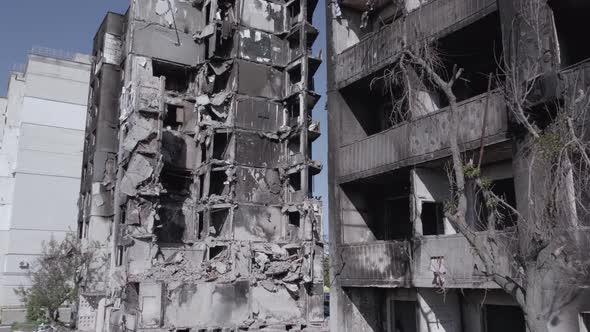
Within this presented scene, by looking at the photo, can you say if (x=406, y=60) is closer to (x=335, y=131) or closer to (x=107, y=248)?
(x=335, y=131)

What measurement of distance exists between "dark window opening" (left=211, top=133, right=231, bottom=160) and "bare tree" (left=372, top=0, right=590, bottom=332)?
20353 millimetres

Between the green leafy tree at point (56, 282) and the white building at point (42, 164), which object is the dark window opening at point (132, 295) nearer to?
the green leafy tree at point (56, 282)

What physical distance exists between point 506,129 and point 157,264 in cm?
2158

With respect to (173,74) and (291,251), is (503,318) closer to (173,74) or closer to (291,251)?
(291,251)

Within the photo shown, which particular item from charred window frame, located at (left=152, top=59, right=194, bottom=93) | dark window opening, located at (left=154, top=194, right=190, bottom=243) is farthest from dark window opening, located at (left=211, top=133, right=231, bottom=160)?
charred window frame, located at (left=152, top=59, right=194, bottom=93)

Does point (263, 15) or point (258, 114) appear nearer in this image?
point (258, 114)

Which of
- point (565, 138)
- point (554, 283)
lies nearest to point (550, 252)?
point (565, 138)

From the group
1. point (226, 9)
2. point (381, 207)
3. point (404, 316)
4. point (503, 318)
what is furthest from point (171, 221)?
point (503, 318)

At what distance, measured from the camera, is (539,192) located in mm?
11859

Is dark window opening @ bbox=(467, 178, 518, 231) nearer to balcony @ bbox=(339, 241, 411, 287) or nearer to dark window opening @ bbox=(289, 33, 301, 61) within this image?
balcony @ bbox=(339, 241, 411, 287)

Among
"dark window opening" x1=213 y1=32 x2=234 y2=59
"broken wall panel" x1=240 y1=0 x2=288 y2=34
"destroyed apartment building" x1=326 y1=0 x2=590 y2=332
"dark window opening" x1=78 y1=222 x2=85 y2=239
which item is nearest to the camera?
"destroyed apartment building" x1=326 y1=0 x2=590 y2=332

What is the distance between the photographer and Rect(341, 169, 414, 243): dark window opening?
18.8m

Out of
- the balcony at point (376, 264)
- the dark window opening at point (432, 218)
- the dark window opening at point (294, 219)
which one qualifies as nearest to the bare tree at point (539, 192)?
the dark window opening at point (432, 218)

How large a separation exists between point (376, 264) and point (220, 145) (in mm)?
19154
